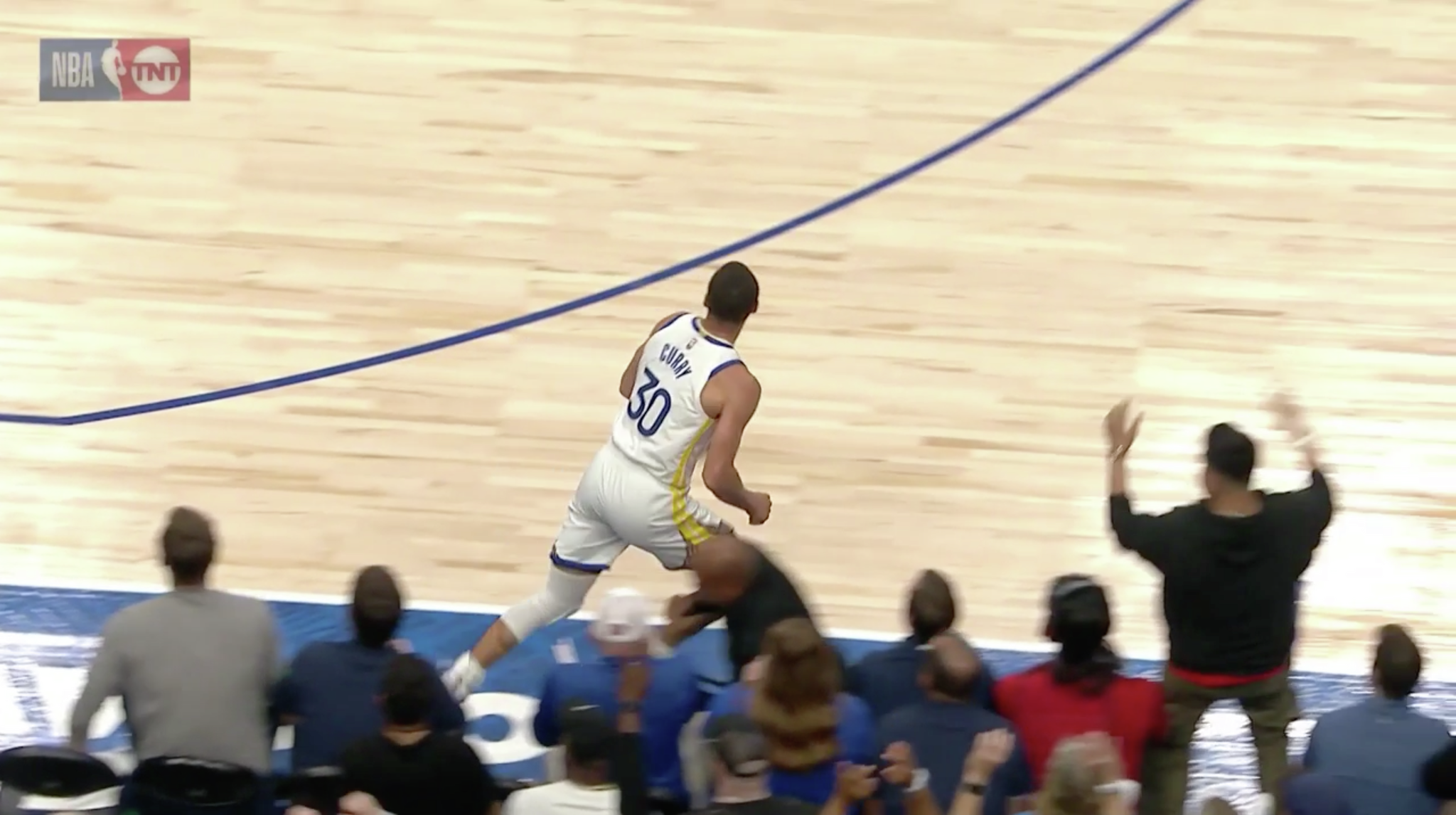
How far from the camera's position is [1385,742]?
5199 millimetres

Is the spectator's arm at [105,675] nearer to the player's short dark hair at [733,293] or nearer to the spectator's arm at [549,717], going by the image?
the spectator's arm at [549,717]

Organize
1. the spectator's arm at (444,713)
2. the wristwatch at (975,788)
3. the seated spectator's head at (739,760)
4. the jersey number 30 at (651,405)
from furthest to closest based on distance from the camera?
the jersey number 30 at (651,405) < the spectator's arm at (444,713) < the wristwatch at (975,788) < the seated spectator's head at (739,760)

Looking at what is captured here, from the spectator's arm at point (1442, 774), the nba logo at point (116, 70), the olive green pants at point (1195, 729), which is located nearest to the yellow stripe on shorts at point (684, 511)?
the olive green pants at point (1195, 729)

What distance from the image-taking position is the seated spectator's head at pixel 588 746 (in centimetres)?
464

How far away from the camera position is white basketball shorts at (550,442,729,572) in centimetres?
682

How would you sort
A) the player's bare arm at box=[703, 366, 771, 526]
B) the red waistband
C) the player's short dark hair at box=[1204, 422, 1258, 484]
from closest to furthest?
the player's short dark hair at box=[1204, 422, 1258, 484]
the red waistband
the player's bare arm at box=[703, 366, 771, 526]

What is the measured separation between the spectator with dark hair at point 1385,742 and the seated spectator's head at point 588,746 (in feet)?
6.25

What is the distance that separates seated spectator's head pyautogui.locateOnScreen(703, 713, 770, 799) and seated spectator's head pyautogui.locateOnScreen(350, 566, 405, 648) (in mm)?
1216

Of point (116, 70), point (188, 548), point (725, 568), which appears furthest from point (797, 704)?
point (116, 70)

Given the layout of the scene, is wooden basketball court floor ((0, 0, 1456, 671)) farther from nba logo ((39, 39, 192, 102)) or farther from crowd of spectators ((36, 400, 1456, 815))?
crowd of spectators ((36, 400, 1456, 815))

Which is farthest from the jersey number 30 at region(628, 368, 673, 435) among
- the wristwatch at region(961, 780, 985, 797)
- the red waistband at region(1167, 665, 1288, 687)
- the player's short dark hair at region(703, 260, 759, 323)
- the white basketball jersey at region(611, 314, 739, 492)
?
the wristwatch at region(961, 780, 985, 797)

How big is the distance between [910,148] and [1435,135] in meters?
2.63

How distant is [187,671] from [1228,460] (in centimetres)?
300

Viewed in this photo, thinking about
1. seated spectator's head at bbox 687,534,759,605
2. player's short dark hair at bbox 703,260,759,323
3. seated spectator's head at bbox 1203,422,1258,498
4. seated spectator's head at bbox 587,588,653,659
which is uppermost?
player's short dark hair at bbox 703,260,759,323
